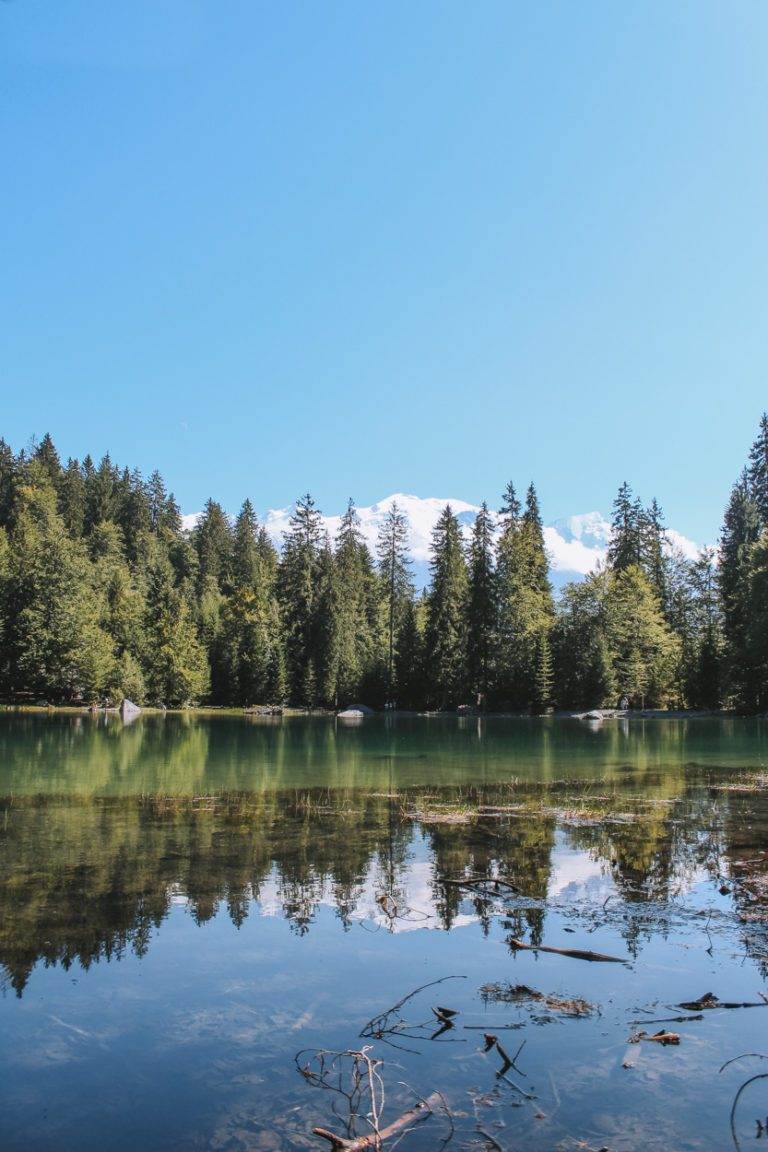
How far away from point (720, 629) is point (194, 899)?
80.6 metres

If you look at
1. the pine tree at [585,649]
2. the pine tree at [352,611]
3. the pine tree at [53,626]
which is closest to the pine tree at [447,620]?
the pine tree at [352,611]

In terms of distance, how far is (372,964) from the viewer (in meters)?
9.55

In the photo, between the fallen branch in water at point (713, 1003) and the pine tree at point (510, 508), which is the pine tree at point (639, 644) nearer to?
the pine tree at point (510, 508)

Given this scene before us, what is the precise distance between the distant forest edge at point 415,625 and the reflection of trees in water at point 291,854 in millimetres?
52739

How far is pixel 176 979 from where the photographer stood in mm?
9125

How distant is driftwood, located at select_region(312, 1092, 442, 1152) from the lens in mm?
5569

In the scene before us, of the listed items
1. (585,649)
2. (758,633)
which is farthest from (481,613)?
(758,633)

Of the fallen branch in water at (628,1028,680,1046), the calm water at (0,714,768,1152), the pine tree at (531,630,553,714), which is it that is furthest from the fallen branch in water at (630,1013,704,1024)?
the pine tree at (531,630,553,714)

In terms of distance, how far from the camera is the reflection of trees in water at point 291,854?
36.6ft

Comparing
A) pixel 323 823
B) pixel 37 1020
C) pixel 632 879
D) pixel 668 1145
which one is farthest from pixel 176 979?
pixel 323 823

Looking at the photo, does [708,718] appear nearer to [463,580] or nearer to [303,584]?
[463,580]

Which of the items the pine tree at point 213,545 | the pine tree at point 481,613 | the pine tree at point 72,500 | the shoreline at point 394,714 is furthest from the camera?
the pine tree at point 213,545

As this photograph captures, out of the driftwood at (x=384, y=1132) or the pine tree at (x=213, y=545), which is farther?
the pine tree at (x=213, y=545)

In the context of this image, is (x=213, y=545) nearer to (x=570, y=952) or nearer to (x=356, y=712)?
(x=356, y=712)
